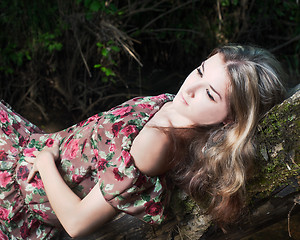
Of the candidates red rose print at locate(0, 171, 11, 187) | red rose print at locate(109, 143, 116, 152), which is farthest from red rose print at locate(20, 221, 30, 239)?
red rose print at locate(109, 143, 116, 152)

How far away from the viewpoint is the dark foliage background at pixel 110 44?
383 centimetres

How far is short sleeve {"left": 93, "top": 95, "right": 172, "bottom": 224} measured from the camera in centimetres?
173

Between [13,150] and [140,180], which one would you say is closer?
[140,180]

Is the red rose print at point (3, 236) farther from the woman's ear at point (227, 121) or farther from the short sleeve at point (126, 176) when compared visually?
the woman's ear at point (227, 121)

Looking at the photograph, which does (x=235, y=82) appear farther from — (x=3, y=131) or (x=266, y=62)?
(x=3, y=131)

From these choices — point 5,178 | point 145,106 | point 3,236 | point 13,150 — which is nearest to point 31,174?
point 5,178

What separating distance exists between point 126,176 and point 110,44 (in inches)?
90.2

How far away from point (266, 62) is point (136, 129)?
1.94ft

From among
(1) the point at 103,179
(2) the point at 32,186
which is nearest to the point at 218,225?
(1) the point at 103,179

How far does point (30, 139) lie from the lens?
7.66 ft

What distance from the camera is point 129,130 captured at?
179cm

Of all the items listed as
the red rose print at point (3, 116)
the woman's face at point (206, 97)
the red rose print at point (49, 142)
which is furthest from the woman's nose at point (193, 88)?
the red rose print at point (3, 116)

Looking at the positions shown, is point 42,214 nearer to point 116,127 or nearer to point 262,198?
point 116,127

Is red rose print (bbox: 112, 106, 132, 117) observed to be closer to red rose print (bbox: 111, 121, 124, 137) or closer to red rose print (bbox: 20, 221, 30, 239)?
red rose print (bbox: 111, 121, 124, 137)
